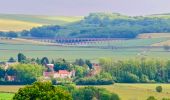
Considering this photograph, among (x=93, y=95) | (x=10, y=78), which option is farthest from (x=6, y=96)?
(x=10, y=78)

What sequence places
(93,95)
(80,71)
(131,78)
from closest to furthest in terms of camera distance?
(93,95)
(131,78)
(80,71)

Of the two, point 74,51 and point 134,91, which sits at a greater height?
point 74,51

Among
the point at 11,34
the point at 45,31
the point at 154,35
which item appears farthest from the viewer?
the point at 45,31

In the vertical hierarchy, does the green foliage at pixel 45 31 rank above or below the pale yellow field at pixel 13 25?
below

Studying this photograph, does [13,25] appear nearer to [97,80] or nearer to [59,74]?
[59,74]

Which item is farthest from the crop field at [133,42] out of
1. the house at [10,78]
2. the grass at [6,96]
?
the grass at [6,96]

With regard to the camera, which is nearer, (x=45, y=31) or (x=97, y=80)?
(x=97, y=80)

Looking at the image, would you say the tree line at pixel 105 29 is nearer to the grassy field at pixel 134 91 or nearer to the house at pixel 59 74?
the house at pixel 59 74

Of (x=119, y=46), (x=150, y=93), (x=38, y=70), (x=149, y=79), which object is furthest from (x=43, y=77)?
(x=119, y=46)

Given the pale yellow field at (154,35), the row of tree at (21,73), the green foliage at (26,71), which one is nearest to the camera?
the row of tree at (21,73)

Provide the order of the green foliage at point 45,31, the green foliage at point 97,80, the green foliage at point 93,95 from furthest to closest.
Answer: the green foliage at point 45,31 < the green foliage at point 97,80 < the green foliage at point 93,95

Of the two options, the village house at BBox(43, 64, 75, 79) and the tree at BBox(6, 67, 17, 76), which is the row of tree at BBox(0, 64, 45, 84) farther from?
the village house at BBox(43, 64, 75, 79)
